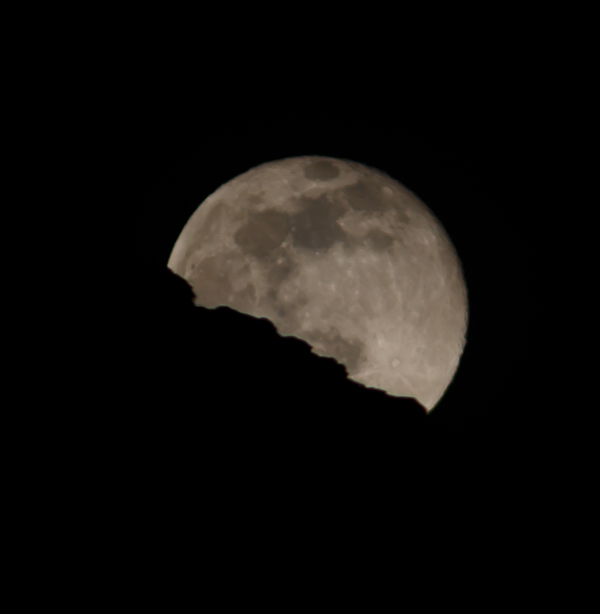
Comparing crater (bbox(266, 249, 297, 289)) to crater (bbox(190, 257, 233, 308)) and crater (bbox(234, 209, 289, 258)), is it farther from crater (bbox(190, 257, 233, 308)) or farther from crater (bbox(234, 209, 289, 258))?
crater (bbox(190, 257, 233, 308))

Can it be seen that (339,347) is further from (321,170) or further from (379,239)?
(321,170)

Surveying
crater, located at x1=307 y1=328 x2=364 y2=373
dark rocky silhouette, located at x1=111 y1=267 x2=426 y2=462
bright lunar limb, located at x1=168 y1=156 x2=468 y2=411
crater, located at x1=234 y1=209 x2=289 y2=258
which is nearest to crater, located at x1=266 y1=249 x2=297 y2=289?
bright lunar limb, located at x1=168 y1=156 x2=468 y2=411

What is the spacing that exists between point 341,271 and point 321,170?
1.75 meters

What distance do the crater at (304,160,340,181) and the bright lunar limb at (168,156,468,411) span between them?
0.6 inches

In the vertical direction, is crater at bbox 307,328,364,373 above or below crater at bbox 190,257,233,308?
below

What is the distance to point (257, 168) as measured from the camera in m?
6.25

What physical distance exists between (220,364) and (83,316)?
102 cm

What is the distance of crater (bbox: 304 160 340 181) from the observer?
5609 mm

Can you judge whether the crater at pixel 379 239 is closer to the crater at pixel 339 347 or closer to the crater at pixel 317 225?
the crater at pixel 317 225

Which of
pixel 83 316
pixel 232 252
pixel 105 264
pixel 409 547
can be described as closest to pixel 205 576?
pixel 409 547

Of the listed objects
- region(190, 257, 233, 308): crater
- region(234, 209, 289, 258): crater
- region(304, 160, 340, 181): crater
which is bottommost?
region(190, 257, 233, 308): crater

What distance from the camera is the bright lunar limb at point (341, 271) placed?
186 inches

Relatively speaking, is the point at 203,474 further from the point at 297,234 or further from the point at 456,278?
the point at 456,278

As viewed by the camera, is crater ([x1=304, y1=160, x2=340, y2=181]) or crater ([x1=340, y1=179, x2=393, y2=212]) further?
crater ([x1=304, y1=160, x2=340, y2=181])
